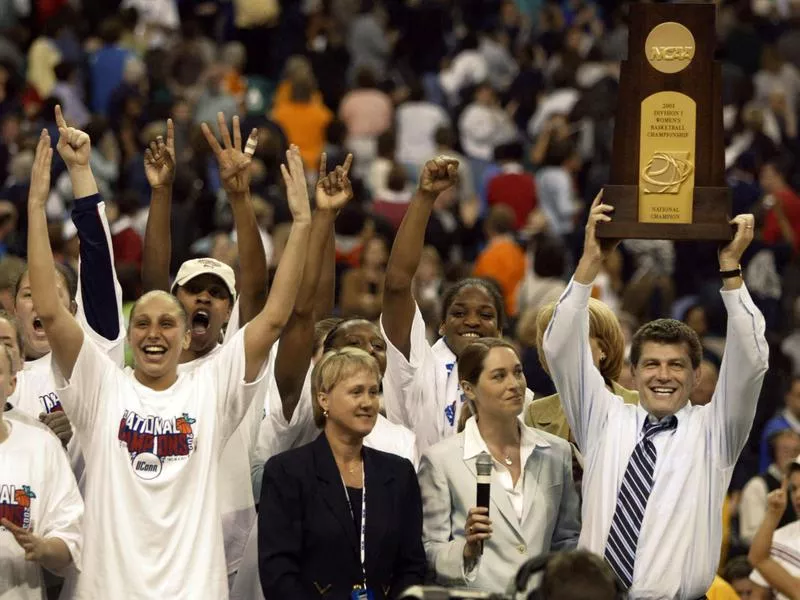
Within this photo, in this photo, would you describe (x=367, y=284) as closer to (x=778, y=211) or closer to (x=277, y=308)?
(x=778, y=211)

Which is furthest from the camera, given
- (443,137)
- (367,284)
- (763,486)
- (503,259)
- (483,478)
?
(443,137)

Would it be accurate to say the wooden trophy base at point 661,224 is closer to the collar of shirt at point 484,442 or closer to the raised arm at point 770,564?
the collar of shirt at point 484,442

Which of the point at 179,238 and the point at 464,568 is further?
the point at 179,238

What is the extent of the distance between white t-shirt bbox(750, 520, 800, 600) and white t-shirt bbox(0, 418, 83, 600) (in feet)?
11.8

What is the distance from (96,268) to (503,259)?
25.9ft

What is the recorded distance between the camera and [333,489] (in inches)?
286

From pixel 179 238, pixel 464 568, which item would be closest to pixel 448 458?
pixel 464 568

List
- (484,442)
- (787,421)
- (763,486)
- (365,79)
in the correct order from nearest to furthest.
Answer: (484,442)
(763,486)
(787,421)
(365,79)

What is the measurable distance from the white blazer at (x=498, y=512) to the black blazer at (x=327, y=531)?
6.3 inches

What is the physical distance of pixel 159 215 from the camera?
8289 millimetres

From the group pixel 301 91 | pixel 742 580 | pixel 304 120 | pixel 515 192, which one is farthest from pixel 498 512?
pixel 301 91

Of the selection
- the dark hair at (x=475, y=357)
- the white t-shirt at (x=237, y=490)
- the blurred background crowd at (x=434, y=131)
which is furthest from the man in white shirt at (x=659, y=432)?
the blurred background crowd at (x=434, y=131)

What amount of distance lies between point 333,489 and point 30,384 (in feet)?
5.03

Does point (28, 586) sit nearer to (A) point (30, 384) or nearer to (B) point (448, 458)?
(A) point (30, 384)
